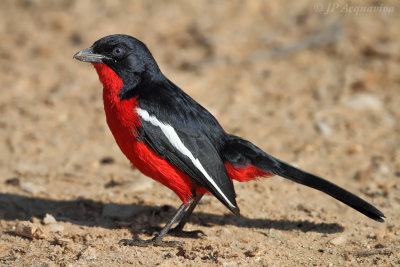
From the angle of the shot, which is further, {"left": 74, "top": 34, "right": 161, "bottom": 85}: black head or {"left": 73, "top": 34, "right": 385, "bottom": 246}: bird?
{"left": 74, "top": 34, "right": 161, "bottom": 85}: black head

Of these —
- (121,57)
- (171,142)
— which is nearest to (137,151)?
(171,142)

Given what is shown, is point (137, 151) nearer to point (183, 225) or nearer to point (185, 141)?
point (185, 141)

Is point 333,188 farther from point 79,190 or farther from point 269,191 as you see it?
point 79,190

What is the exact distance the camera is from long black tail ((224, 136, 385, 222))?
4844mm

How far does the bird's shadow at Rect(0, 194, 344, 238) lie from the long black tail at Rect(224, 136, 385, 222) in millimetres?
454

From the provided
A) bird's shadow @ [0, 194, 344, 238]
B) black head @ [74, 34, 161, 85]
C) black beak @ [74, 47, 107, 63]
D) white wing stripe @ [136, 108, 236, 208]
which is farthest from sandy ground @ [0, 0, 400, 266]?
black beak @ [74, 47, 107, 63]

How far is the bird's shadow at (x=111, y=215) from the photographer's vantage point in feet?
17.4

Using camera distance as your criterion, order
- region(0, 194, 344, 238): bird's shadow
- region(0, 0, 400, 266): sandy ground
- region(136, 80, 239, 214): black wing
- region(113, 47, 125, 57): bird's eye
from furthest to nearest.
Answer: region(0, 194, 344, 238): bird's shadow → region(113, 47, 125, 57): bird's eye → region(0, 0, 400, 266): sandy ground → region(136, 80, 239, 214): black wing

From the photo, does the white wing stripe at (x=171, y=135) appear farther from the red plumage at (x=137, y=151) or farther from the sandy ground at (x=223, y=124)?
the sandy ground at (x=223, y=124)

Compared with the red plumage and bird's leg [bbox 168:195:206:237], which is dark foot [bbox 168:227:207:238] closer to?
bird's leg [bbox 168:195:206:237]

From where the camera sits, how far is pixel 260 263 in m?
4.53

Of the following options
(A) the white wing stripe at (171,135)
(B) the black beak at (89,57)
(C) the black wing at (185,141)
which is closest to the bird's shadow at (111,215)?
(C) the black wing at (185,141)

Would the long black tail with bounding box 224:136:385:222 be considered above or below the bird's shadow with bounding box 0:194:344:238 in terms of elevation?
above

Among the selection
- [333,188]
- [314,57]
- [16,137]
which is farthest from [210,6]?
[333,188]
